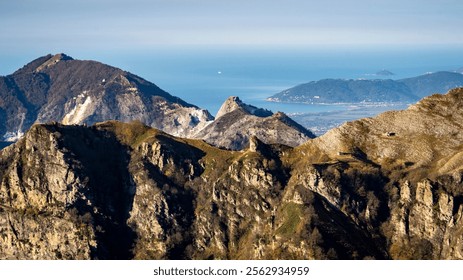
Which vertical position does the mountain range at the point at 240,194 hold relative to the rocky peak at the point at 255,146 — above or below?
below

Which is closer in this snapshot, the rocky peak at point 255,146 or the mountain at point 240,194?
the mountain at point 240,194

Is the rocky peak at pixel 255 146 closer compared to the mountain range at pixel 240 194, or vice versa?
the mountain range at pixel 240 194

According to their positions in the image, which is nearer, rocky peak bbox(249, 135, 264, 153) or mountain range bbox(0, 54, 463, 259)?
mountain range bbox(0, 54, 463, 259)

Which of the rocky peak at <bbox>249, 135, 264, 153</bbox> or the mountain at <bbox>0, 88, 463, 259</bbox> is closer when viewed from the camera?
the mountain at <bbox>0, 88, 463, 259</bbox>

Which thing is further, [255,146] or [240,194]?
[255,146]

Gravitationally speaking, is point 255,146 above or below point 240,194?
above

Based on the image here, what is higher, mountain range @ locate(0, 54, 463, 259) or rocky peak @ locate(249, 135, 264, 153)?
rocky peak @ locate(249, 135, 264, 153)

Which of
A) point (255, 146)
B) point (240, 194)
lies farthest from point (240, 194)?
point (255, 146)

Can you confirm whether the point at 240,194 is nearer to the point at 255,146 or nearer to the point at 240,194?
the point at 240,194
